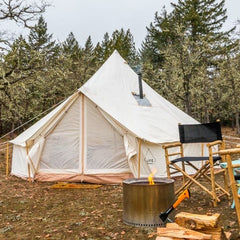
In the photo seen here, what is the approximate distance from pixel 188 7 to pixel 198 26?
5.52ft

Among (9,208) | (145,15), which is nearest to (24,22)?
(9,208)

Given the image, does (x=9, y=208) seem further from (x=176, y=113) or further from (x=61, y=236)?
(x=176, y=113)

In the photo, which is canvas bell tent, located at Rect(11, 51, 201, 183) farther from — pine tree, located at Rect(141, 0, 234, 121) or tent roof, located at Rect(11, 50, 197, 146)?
pine tree, located at Rect(141, 0, 234, 121)

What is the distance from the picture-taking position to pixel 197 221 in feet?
7.72

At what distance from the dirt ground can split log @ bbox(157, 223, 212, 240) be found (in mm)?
602

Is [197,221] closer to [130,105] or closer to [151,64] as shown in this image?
[130,105]

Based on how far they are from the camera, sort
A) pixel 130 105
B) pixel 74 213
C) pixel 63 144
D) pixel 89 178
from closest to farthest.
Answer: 1. pixel 74 213
2. pixel 89 178
3. pixel 63 144
4. pixel 130 105

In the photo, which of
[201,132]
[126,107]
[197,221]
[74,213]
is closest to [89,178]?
[126,107]

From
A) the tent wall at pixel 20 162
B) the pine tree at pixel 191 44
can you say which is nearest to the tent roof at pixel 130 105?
the tent wall at pixel 20 162

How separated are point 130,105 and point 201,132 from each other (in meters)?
2.71

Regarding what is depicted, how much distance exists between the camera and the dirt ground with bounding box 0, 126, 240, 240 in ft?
10.2

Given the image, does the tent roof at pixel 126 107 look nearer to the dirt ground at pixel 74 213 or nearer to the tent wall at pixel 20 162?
the tent wall at pixel 20 162

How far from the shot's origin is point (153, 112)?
23.2ft

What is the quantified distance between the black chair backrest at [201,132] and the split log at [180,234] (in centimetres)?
219
